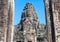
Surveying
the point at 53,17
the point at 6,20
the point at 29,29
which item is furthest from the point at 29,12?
the point at 53,17

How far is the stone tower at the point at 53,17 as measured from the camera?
6.25 meters

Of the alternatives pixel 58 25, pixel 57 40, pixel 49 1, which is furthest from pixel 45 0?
pixel 57 40

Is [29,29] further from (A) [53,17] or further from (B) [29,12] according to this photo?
(A) [53,17]

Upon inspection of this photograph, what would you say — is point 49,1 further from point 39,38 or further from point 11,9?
point 39,38

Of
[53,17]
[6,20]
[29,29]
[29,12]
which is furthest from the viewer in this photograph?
[29,12]

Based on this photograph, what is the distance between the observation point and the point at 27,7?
134 feet

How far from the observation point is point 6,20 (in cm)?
666

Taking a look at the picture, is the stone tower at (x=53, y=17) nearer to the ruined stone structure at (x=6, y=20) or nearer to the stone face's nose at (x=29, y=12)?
the ruined stone structure at (x=6, y=20)

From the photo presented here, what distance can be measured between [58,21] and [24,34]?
28224mm

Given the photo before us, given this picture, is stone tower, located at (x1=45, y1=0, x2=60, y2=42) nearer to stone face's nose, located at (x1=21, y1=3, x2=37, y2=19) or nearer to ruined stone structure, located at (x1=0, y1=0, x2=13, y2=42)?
ruined stone structure, located at (x1=0, y1=0, x2=13, y2=42)

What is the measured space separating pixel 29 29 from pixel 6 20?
96.3ft

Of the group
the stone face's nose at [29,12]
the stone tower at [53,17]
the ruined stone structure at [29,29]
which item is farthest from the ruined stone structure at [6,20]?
the stone face's nose at [29,12]

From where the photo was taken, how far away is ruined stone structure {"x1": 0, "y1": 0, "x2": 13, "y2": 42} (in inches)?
251

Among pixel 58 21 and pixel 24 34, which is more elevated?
pixel 58 21
